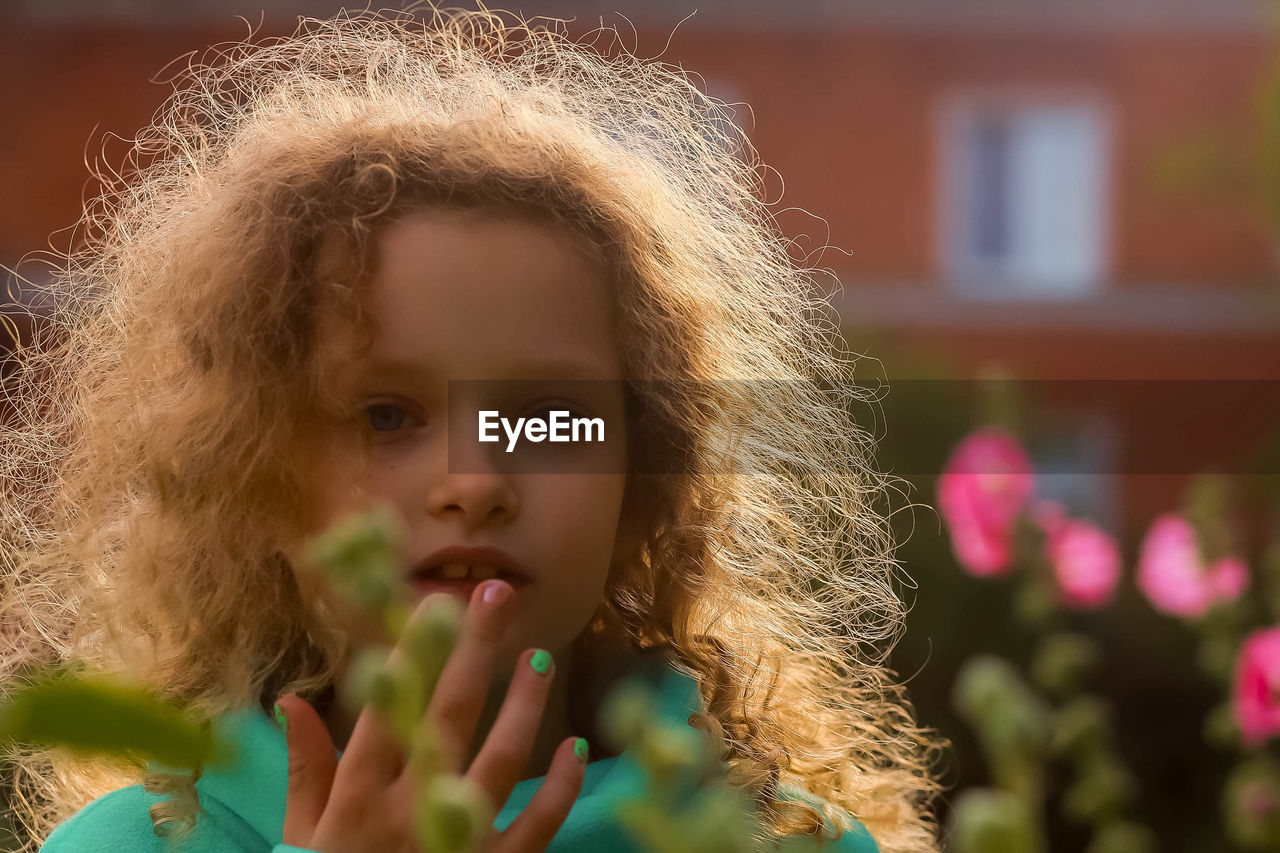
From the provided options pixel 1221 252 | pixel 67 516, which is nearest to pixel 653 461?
pixel 67 516

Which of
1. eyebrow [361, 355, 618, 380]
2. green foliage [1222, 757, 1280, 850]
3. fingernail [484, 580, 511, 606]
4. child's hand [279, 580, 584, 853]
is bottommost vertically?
green foliage [1222, 757, 1280, 850]

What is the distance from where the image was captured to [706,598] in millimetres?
879

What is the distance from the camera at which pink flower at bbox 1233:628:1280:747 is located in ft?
2.69

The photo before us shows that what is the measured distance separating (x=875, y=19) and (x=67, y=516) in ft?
18.0

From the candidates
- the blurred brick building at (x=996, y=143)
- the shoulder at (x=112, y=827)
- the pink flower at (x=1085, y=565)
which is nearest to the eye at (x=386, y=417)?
the shoulder at (x=112, y=827)

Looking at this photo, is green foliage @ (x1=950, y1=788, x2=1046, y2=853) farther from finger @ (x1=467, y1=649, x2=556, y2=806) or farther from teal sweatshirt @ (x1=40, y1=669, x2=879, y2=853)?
teal sweatshirt @ (x1=40, y1=669, x2=879, y2=853)

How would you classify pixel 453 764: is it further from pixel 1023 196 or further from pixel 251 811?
pixel 1023 196

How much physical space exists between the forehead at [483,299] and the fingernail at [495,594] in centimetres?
16

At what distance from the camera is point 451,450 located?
640 millimetres

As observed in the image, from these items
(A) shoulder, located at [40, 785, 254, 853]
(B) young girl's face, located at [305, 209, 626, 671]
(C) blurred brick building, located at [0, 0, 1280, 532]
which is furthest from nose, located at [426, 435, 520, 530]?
(C) blurred brick building, located at [0, 0, 1280, 532]

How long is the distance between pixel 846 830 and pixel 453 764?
429 millimetres

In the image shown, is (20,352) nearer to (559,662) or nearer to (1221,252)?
(559,662)

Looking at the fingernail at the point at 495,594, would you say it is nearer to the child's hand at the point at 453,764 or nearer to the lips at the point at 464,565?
the child's hand at the point at 453,764
